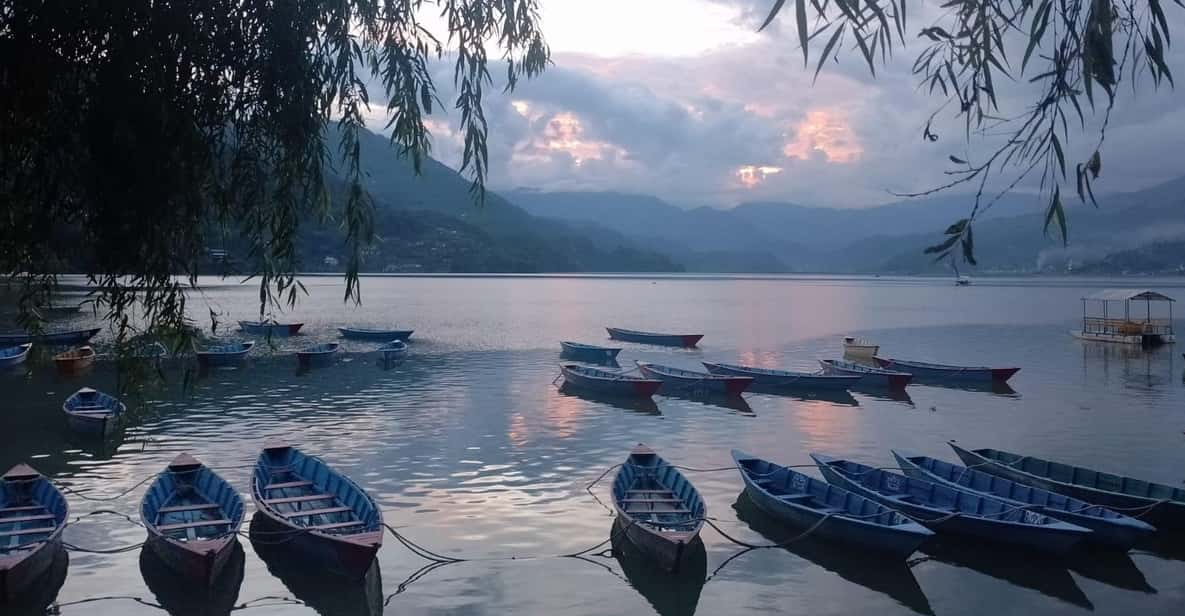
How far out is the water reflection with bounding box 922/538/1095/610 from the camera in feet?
53.8

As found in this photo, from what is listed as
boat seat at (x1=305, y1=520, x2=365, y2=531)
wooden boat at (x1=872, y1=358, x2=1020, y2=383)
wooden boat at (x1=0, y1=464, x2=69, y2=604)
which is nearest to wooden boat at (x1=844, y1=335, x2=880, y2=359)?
wooden boat at (x1=872, y1=358, x2=1020, y2=383)

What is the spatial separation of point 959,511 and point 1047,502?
2.02 m

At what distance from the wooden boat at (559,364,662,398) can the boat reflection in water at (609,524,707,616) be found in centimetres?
2078

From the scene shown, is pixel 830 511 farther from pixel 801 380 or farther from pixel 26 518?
pixel 801 380

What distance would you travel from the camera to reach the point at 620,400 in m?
39.7

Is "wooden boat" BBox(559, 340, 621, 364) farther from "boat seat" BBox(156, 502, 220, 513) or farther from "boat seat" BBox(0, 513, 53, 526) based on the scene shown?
"boat seat" BBox(0, 513, 53, 526)

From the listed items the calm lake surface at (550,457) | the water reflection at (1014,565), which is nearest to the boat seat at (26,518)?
the calm lake surface at (550,457)

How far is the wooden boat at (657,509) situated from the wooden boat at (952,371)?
1298 inches

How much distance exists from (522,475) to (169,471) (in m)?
9.77

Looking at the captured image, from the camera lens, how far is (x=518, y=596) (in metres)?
16.1

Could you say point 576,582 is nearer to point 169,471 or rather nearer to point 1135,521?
point 169,471

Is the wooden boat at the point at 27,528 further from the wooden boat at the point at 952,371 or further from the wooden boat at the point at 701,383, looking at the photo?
the wooden boat at the point at 952,371

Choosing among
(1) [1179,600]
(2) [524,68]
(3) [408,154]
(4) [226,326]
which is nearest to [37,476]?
(3) [408,154]

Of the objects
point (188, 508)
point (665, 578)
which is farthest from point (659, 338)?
point (188, 508)
